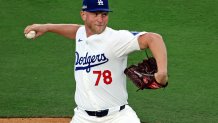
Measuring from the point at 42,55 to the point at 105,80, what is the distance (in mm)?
5219

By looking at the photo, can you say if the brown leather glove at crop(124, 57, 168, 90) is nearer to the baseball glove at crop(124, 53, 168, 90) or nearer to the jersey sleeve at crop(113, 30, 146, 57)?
the baseball glove at crop(124, 53, 168, 90)

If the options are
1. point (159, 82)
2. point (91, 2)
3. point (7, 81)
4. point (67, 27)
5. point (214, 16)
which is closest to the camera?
point (159, 82)

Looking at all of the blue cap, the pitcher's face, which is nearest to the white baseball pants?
the pitcher's face

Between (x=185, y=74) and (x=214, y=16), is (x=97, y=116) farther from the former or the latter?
(x=214, y=16)

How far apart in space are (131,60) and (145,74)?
494 centimetres

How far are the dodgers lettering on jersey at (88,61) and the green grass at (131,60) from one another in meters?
2.63

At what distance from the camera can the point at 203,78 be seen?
929 cm

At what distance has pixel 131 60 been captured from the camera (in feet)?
32.7

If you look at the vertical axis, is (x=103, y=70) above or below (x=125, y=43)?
below

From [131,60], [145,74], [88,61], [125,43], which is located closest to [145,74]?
[145,74]

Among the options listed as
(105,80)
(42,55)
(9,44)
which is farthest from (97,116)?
(9,44)

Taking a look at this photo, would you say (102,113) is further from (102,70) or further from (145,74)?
(145,74)

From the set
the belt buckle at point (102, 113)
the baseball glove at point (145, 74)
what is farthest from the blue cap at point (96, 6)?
the belt buckle at point (102, 113)

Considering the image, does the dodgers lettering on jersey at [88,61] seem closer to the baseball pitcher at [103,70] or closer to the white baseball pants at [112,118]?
the baseball pitcher at [103,70]
